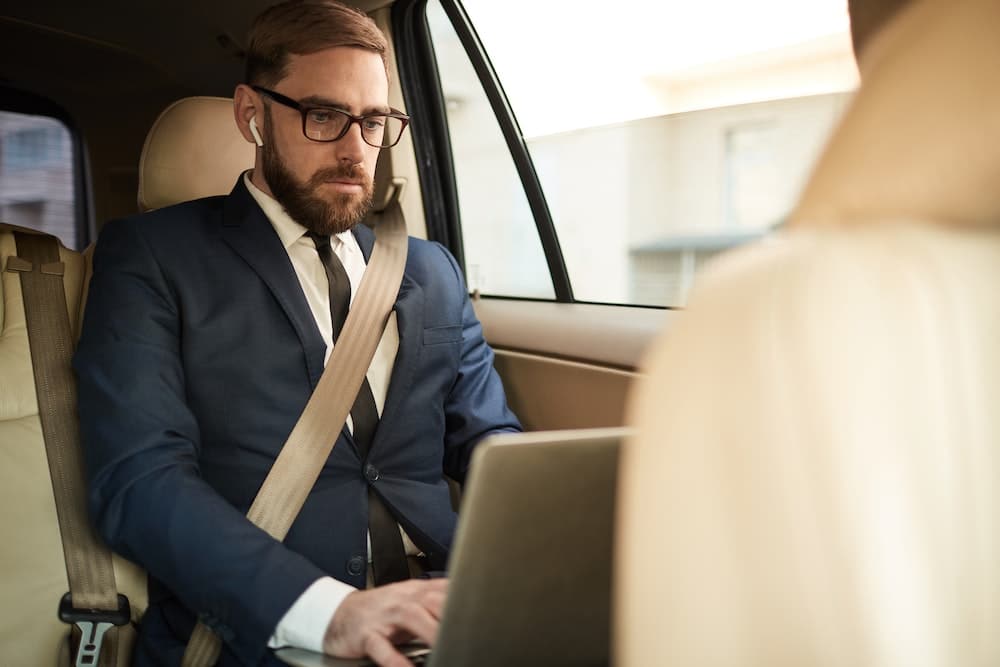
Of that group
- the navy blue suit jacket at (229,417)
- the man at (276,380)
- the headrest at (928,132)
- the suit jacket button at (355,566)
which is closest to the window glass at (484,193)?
the man at (276,380)

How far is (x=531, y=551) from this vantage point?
72cm

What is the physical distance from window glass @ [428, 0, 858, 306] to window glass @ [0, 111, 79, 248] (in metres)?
1.23

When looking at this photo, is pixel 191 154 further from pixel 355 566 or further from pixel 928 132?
pixel 928 132

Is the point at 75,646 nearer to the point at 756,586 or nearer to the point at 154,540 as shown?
the point at 154,540

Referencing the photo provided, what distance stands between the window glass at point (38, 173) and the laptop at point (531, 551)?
2288 millimetres

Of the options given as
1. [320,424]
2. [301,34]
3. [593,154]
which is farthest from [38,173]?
[320,424]

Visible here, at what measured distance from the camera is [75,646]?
1.36 meters

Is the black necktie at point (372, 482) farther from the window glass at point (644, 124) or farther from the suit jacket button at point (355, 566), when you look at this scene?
the window glass at point (644, 124)

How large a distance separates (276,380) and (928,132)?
1178 mm

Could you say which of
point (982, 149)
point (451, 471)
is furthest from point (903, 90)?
point (451, 471)

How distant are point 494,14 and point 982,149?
214 centimetres

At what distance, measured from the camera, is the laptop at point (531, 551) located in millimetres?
682

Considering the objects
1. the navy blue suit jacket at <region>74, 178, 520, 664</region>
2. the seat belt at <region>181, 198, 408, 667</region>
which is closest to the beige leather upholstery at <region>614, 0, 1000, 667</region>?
the navy blue suit jacket at <region>74, 178, 520, 664</region>

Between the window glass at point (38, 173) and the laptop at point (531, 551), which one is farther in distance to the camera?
the window glass at point (38, 173)
